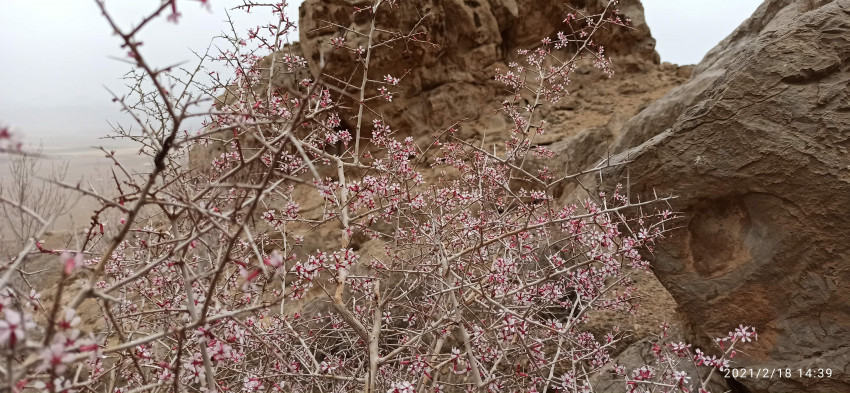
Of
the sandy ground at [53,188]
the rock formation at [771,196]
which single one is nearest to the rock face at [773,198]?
the rock formation at [771,196]

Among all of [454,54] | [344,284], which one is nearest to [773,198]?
[344,284]

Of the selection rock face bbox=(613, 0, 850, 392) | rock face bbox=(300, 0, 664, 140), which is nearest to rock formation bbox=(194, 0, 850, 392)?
rock face bbox=(613, 0, 850, 392)

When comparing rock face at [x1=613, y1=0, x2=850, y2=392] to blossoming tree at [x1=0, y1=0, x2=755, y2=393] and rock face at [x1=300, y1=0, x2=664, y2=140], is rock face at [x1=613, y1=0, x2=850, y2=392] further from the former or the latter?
rock face at [x1=300, y1=0, x2=664, y2=140]

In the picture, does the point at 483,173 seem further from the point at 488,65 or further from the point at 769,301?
the point at 488,65

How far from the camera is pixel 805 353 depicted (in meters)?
2.99

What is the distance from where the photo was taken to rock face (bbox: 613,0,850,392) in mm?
2828

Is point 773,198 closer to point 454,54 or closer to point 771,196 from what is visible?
point 771,196

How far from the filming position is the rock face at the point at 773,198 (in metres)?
2.83

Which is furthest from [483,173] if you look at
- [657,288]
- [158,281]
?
[158,281]

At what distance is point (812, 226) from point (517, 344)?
2.17 metres

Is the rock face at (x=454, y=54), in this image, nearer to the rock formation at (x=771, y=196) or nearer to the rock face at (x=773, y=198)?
the rock formation at (x=771, y=196)

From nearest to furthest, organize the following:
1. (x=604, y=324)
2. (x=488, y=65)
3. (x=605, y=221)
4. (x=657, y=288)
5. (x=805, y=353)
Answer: (x=805, y=353) → (x=605, y=221) → (x=604, y=324) → (x=657, y=288) → (x=488, y=65)

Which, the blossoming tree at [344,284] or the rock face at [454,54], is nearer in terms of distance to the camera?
the blossoming tree at [344,284]

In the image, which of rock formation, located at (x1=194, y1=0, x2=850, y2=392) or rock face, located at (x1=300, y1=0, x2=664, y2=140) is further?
rock face, located at (x1=300, y1=0, x2=664, y2=140)
